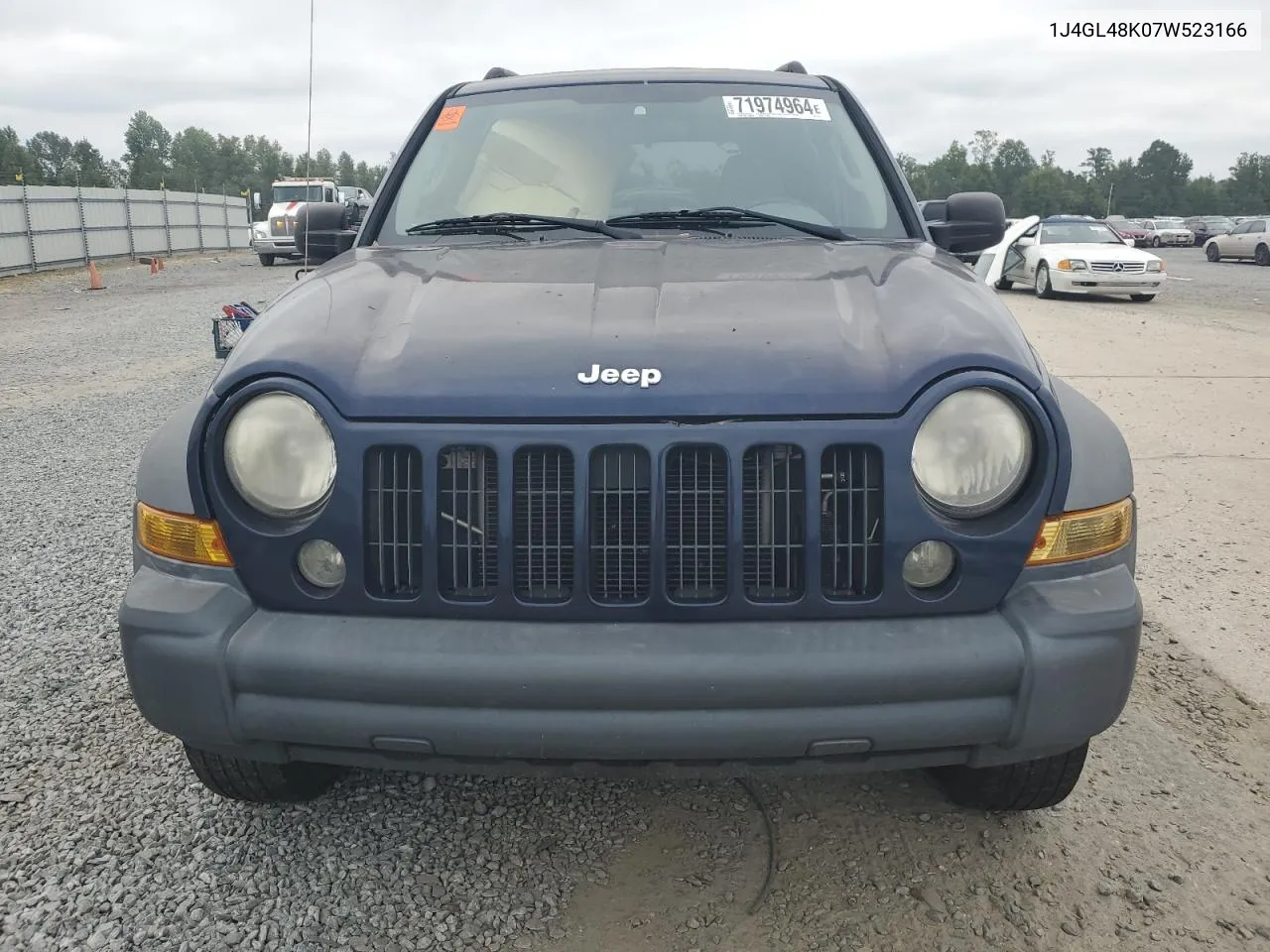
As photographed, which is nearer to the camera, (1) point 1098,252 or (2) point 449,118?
(2) point 449,118

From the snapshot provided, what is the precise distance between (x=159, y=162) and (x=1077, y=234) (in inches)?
3931

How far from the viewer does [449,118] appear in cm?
362

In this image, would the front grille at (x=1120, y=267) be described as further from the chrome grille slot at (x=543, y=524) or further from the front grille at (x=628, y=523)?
the chrome grille slot at (x=543, y=524)

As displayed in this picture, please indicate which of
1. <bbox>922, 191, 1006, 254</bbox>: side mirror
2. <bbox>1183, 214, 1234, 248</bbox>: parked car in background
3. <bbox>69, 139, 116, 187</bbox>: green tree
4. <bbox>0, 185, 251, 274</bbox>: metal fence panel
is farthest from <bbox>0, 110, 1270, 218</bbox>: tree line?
<bbox>922, 191, 1006, 254</bbox>: side mirror

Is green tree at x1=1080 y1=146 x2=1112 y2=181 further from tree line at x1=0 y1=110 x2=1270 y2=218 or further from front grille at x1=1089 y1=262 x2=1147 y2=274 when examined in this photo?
front grille at x1=1089 y1=262 x2=1147 y2=274

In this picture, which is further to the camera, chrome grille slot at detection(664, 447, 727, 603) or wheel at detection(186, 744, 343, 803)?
wheel at detection(186, 744, 343, 803)

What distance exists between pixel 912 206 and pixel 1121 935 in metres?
2.09

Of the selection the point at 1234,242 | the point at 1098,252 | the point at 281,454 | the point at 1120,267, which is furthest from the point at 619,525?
the point at 1234,242

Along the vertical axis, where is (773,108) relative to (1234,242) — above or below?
above

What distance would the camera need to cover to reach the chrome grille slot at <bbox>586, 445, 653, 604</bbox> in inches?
80.2

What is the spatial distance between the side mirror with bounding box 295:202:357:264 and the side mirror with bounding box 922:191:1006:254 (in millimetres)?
1978

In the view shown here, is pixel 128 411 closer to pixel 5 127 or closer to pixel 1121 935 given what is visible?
pixel 1121 935

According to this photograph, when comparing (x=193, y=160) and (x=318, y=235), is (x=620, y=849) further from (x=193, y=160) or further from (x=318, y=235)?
(x=193, y=160)

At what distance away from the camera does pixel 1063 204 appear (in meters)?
98.7
